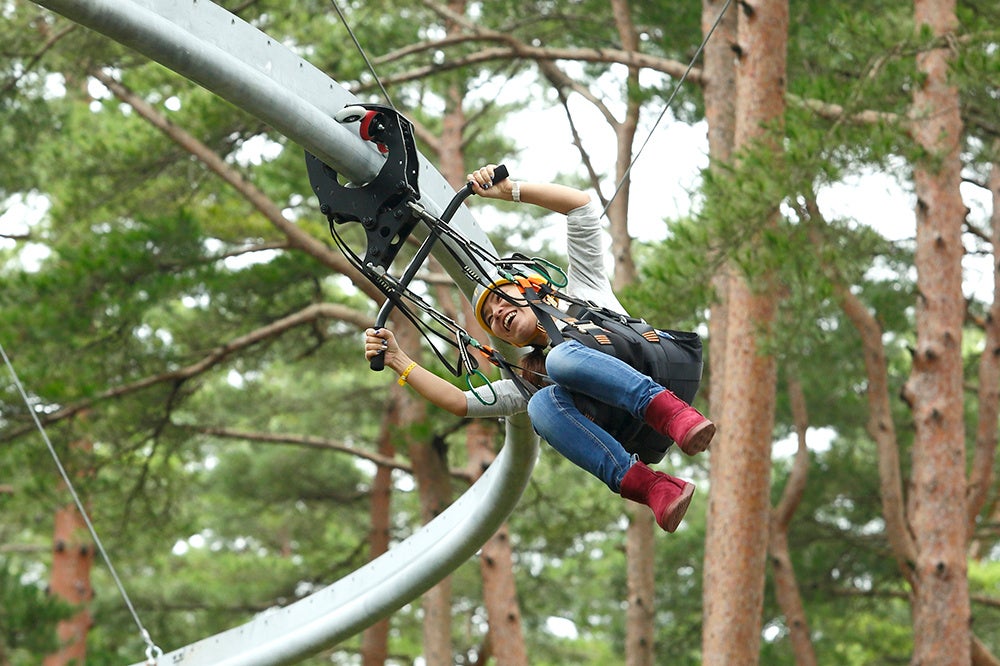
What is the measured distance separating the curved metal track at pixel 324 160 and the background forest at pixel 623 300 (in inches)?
70.5

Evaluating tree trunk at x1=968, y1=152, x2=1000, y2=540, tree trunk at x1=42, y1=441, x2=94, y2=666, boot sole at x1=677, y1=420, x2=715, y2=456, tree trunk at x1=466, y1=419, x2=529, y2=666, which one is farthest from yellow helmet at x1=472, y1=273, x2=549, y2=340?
tree trunk at x1=42, y1=441, x2=94, y2=666

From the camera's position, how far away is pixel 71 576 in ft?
A: 59.5

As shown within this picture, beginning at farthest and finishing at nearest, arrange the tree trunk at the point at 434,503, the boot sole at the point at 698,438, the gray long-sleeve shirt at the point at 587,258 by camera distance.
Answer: the tree trunk at the point at 434,503
the gray long-sleeve shirt at the point at 587,258
the boot sole at the point at 698,438

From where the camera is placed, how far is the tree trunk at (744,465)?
8.62m

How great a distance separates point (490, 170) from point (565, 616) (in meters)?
15.7

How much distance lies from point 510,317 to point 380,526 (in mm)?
13023

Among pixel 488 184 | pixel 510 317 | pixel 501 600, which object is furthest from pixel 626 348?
pixel 501 600

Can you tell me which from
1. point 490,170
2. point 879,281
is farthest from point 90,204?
point 490,170

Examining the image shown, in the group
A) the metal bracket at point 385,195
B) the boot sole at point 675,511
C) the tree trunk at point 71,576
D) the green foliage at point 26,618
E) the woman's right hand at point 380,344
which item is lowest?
→ the boot sole at point 675,511

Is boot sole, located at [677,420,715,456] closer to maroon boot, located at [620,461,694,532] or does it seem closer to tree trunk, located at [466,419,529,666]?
maroon boot, located at [620,461,694,532]

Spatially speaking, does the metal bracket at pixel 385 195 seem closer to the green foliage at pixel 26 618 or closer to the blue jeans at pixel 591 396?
the blue jeans at pixel 591 396

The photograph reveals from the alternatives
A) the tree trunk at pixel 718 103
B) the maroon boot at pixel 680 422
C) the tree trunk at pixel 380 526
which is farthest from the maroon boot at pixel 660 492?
the tree trunk at pixel 380 526

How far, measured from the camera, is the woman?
4.61 meters

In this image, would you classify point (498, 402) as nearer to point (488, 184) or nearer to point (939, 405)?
point (488, 184)
